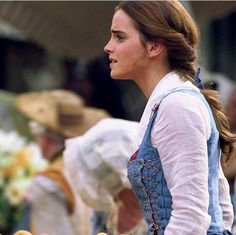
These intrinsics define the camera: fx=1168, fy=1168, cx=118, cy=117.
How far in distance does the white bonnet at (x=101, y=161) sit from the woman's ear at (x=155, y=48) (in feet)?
5.99

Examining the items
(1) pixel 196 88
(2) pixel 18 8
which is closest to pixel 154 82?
(1) pixel 196 88

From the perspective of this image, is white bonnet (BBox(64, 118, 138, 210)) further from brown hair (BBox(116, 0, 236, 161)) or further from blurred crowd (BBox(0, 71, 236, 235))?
brown hair (BBox(116, 0, 236, 161))

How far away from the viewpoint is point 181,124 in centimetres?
335

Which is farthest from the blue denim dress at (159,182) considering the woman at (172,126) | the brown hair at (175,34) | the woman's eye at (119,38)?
the woman's eye at (119,38)

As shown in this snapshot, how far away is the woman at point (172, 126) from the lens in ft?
10.9

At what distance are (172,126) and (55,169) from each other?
3.59 metres

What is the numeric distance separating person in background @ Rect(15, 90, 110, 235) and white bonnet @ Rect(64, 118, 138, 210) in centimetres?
110

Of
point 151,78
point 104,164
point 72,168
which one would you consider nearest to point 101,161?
point 104,164

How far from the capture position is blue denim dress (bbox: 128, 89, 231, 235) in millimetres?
3428

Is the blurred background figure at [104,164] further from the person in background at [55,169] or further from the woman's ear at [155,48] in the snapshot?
the woman's ear at [155,48]

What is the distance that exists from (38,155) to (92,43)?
1.35m

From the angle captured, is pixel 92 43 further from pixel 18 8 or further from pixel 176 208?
pixel 176 208

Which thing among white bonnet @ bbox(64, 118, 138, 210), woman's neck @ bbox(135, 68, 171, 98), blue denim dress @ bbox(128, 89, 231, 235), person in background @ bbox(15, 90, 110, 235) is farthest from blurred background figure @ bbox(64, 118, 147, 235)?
blue denim dress @ bbox(128, 89, 231, 235)

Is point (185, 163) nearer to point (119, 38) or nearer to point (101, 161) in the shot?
point (119, 38)
